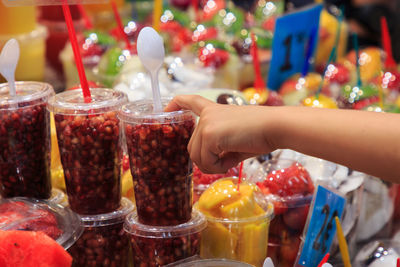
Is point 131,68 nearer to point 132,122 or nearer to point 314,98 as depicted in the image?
point 314,98

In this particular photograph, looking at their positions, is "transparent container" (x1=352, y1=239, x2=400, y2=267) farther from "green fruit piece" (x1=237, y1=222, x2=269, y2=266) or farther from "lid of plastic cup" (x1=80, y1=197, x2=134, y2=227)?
"lid of plastic cup" (x1=80, y1=197, x2=134, y2=227)

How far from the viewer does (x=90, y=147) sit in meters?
1.16

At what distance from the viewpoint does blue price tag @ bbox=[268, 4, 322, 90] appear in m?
1.96

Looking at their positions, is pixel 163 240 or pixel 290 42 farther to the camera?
pixel 290 42

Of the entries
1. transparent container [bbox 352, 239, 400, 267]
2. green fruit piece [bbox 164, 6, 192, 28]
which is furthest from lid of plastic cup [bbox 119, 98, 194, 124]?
green fruit piece [bbox 164, 6, 192, 28]

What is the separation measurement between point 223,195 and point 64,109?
40 centimetres

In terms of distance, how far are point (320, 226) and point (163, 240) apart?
0.38 m

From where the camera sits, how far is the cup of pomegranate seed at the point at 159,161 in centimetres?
109

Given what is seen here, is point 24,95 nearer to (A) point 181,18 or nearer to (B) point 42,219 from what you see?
(B) point 42,219

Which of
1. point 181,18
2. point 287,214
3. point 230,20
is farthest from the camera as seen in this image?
point 181,18

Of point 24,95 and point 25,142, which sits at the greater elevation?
point 24,95

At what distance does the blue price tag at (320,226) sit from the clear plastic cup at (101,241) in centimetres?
42

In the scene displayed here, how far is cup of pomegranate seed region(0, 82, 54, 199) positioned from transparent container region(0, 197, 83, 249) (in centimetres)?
7

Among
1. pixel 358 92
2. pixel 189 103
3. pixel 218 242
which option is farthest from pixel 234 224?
pixel 358 92
